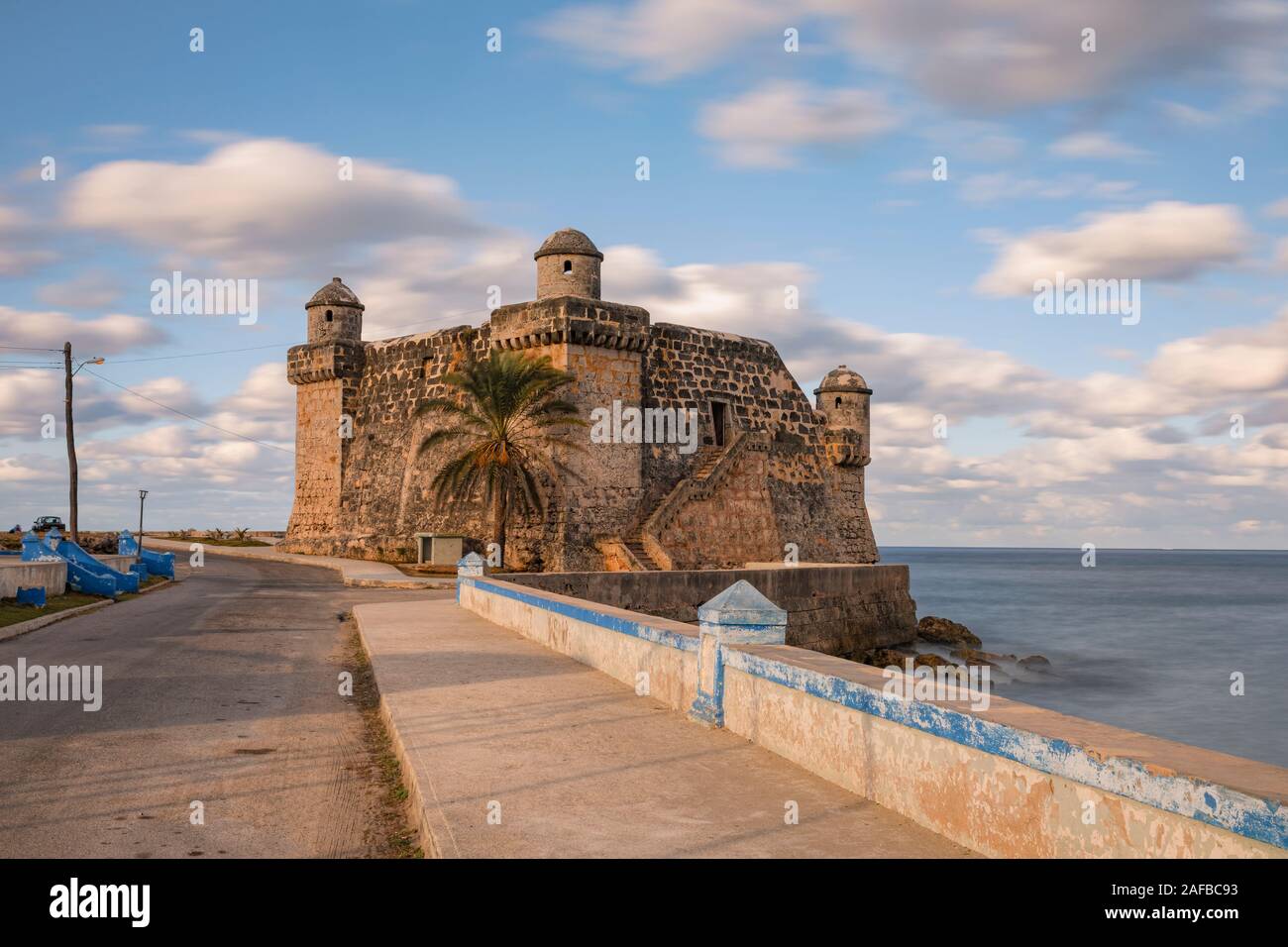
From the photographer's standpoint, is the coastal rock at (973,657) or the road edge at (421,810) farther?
the coastal rock at (973,657)

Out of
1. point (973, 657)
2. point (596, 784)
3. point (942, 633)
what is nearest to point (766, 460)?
point (942, 633)

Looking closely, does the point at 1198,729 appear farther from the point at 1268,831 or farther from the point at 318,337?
the point at 318,337

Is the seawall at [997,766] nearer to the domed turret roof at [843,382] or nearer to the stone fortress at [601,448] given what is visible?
the stone fortress at [601,448]

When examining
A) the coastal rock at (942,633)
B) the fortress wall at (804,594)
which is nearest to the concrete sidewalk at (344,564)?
the fortress wall at (804,594)

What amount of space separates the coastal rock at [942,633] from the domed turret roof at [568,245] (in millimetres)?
16070

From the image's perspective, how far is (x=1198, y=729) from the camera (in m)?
25.6

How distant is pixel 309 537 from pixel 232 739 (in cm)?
3212

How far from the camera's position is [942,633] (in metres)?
34.8

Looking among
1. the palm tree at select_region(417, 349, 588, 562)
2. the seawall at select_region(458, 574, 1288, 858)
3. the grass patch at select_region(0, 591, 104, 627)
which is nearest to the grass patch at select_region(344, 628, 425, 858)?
the seawall at select_region(458, 574, 1288, 858)

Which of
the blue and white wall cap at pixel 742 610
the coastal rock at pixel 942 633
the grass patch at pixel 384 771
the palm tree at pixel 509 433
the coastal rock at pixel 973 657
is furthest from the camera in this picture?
the coastal rock at pixel 942 633

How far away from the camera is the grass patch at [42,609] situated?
54.5 ft

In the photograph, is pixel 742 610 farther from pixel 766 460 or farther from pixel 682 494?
pixel 766 460

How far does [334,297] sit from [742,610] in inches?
1309
